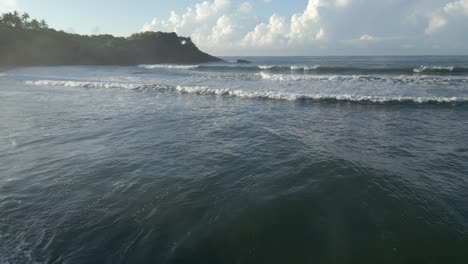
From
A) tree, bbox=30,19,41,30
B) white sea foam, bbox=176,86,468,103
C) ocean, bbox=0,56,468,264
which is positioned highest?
tree, bbox=30,19,41,30

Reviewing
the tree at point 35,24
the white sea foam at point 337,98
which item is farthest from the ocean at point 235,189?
the tree at point 35,24

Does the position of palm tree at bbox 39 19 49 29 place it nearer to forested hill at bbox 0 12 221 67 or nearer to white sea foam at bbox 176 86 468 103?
forested hill at bbox 0 12 221 67

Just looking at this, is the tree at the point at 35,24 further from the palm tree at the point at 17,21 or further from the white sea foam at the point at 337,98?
the white sea foam at the point at 337,98

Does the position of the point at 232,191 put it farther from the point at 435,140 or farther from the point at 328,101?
the point at 328,101

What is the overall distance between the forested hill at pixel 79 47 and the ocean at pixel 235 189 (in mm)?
63517

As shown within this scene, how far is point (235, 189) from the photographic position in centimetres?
613

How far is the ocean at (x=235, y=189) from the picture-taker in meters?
4.34

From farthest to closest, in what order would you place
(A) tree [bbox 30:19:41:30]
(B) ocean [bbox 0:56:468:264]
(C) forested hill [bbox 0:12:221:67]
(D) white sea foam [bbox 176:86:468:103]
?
(A) tree [bbox 30:19:41:30] < (C) forested hill [bbox 0:12:221:67] < (D) white sea foam [bbox 176:86:468:103] < (B) ocean [bbox 0:56:468:264]

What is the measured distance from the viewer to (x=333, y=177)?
21.8 ft

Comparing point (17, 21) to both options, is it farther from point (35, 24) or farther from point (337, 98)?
point (337, 98)

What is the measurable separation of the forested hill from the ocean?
63.5 m

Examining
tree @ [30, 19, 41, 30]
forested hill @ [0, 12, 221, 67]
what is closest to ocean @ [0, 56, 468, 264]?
forested hill @ [0, 12, 221, 67]

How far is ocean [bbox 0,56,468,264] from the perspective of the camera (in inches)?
171

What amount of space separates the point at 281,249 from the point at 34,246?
3.80m
